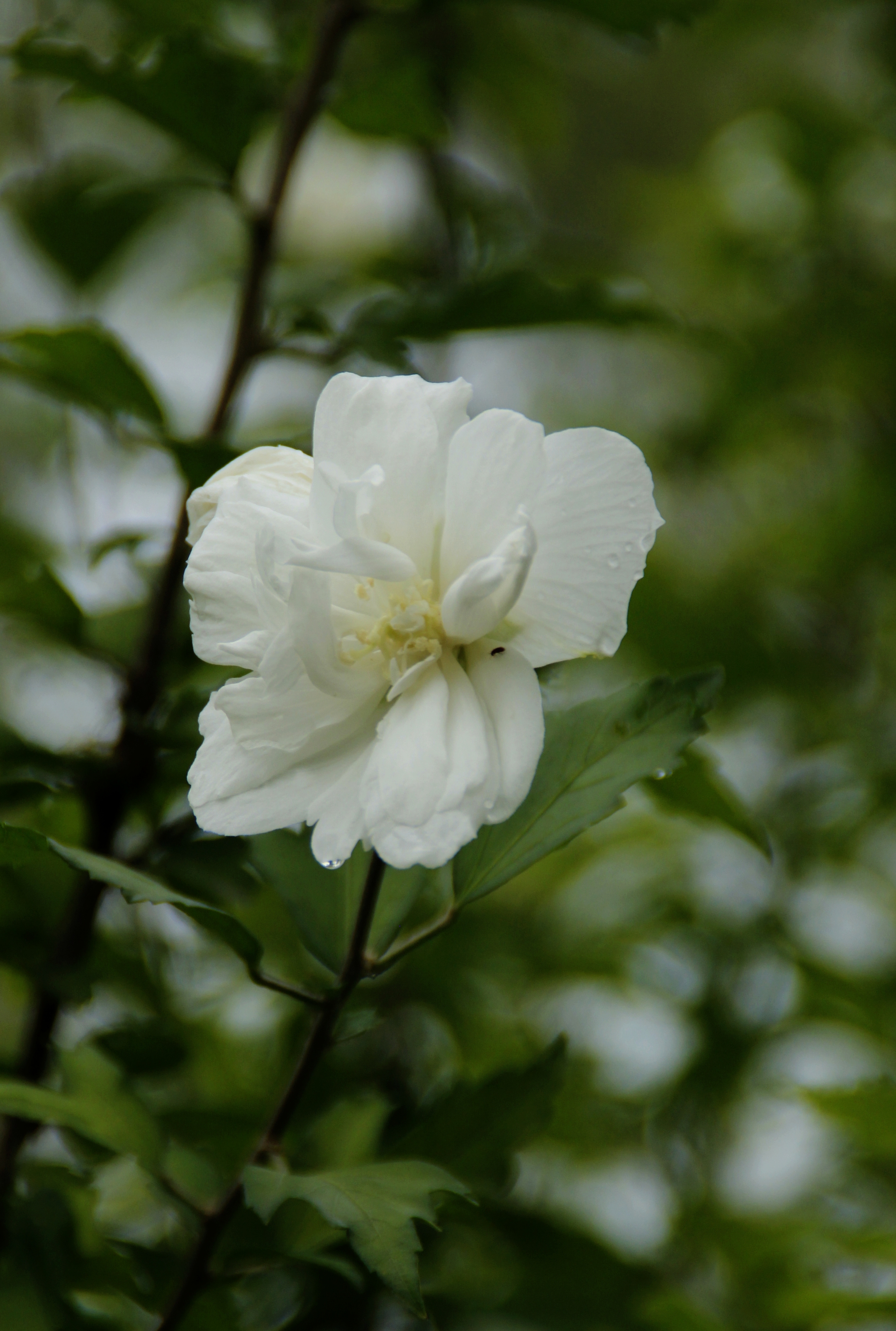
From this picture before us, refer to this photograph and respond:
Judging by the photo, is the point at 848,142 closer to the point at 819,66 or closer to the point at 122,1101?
the point at 819,66

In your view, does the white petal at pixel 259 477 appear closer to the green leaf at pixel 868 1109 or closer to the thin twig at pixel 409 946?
the thin twig at pixel 409 946

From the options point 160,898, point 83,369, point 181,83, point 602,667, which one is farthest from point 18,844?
point 602,667

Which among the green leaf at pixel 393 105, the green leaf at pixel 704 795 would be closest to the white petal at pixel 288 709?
the green leaf at pixel 704 795

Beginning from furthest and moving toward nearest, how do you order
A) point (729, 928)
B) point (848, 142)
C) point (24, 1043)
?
point (848, 142), point (729, 928), point (24, 1043)

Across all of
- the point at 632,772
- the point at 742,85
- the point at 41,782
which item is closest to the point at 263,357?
the point at 41,782

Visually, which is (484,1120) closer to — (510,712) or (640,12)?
(510,712)

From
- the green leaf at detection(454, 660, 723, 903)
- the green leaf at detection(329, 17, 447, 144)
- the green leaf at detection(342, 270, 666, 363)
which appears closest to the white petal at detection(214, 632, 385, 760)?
the green leaf at detection(454, 660, 723, 903)

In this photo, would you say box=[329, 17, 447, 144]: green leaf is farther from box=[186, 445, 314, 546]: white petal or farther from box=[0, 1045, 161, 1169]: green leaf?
box=[0, 1045, 161, 1169]: green leaf

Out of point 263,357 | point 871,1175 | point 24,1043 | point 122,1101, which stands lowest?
point 871,1175
